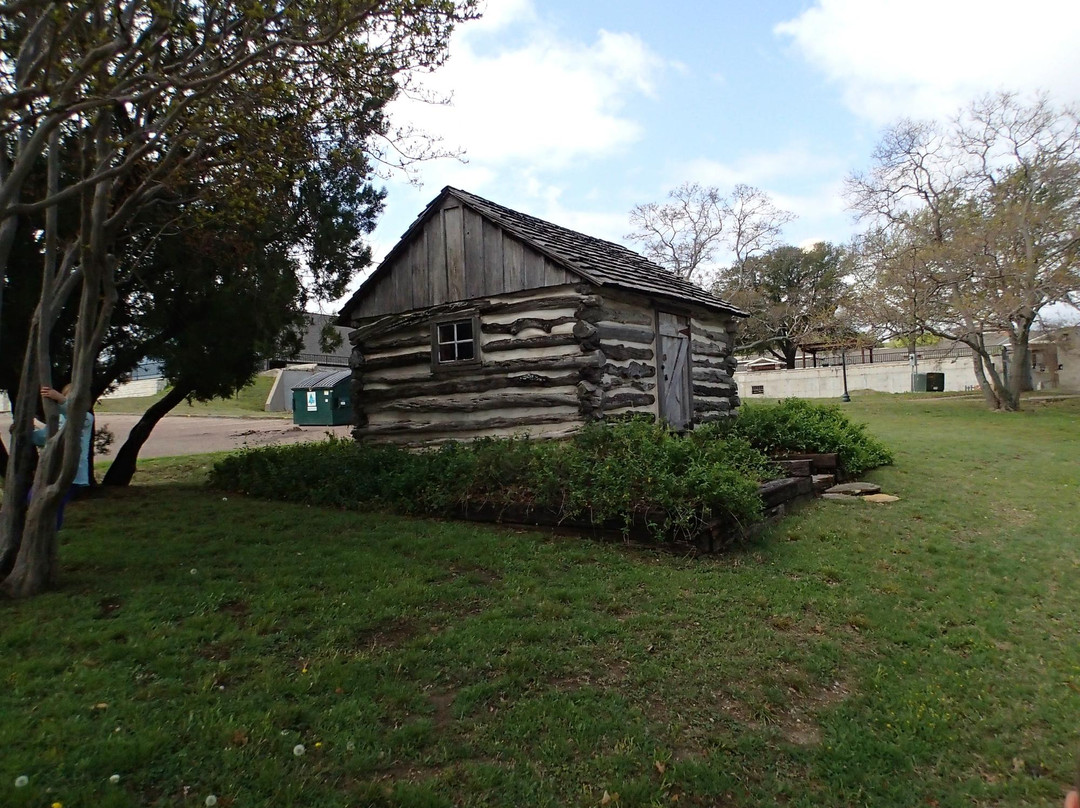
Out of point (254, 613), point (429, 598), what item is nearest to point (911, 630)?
point (429, 598)

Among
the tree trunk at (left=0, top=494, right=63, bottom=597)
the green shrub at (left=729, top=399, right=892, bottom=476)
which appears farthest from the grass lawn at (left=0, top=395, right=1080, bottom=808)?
the green shrub at (left=729, top=399, right=892, bottom=476)

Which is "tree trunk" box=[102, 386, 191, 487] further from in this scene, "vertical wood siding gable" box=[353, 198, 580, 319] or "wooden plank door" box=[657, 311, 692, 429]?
"wooden plank door" box=[657, 311, 692, 429]

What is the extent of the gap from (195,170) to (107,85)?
2032 mm

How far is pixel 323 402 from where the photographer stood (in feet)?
81.7

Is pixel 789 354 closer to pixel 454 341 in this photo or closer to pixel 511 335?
pixel 454 341

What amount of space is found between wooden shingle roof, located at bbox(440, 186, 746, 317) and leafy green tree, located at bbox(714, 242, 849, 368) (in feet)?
74.5

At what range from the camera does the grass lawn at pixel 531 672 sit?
3.12m

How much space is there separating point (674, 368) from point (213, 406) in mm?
30269

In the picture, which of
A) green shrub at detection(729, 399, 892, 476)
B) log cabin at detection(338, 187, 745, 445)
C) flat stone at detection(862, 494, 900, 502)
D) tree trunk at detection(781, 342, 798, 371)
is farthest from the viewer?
tree trunk at detection(781, 342, 798, 371)

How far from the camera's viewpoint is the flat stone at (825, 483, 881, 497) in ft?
32.2

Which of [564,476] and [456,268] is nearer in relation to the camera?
[564,476]

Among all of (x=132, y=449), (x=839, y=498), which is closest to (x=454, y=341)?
(x=132, y=449)

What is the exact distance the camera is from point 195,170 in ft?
23.3

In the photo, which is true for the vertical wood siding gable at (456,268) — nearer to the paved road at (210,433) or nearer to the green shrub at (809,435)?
the green shrub at (809,435)
